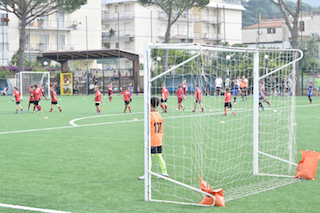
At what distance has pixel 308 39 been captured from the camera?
6003 centimetres

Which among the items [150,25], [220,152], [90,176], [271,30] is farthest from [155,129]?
[271,30]

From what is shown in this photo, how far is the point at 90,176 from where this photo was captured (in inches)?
300

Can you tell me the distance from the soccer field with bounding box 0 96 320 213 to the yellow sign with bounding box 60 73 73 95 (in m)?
30.0

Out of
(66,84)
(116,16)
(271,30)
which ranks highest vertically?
(116,16)

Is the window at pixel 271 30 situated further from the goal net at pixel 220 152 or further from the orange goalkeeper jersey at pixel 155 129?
the orange goalkeeper jersey at pixel 155 129

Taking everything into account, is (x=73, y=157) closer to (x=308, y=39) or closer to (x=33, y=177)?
(x=33, y=177)

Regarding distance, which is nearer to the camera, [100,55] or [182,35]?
[100,55]

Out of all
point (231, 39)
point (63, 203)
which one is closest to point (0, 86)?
point (231, 39)

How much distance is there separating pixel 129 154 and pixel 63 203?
3902 millimetres

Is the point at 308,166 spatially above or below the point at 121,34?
below

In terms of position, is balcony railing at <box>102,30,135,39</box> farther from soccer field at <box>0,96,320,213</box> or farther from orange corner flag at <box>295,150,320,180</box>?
orange corner flag at <box>295,150,320,180</box>

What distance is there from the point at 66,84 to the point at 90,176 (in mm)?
37378

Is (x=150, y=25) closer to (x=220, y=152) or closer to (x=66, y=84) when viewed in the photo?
(x=66, y=84)

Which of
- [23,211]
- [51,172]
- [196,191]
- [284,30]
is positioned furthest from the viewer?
[284,30]
